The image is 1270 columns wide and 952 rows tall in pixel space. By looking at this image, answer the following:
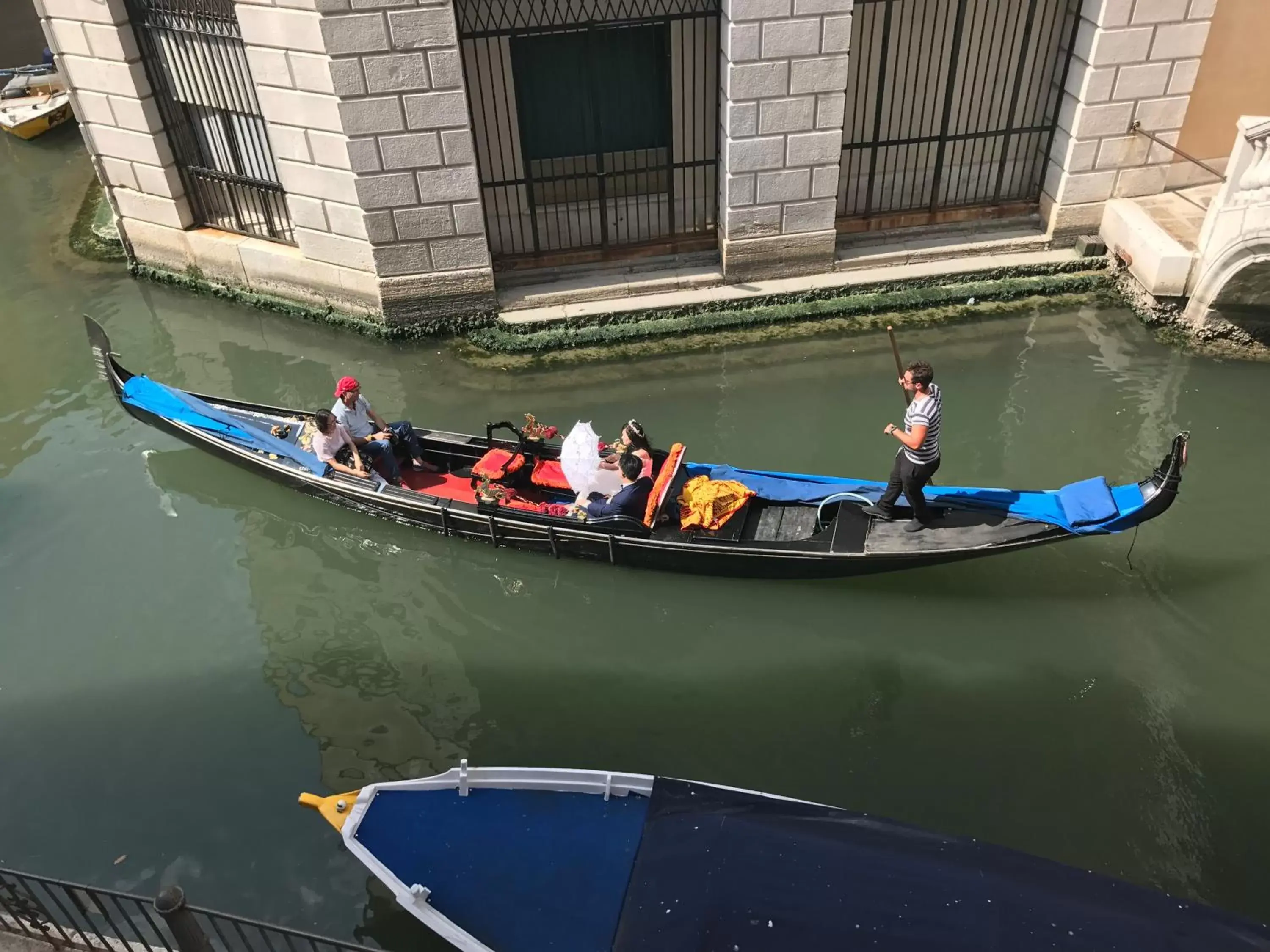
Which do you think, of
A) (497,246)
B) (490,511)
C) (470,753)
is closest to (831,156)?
(497,246)

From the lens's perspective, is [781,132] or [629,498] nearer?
[629,498]

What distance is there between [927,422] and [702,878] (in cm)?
367

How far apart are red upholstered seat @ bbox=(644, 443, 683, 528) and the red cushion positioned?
0.99m

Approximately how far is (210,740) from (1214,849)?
21.8ft

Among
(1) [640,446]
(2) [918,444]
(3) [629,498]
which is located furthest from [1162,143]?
(3) [629,498]

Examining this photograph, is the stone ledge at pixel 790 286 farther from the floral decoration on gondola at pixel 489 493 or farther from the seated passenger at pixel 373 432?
the floral decoration on gondola at pixel 489 493

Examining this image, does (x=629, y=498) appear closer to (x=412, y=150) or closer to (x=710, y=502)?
(x=710, y=502)

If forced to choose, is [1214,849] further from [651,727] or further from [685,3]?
[685,3]

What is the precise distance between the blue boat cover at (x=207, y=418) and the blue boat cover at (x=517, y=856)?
12.2 ft

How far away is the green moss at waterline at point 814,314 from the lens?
11.0 metres

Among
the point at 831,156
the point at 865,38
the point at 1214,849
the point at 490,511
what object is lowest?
the point at 1214,849

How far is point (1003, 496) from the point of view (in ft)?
24.5

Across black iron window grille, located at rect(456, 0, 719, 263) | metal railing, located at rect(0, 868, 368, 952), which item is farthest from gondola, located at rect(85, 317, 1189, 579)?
black iron window grille, located at rect(456, 0, 719, 263)

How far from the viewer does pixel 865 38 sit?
10.7m
